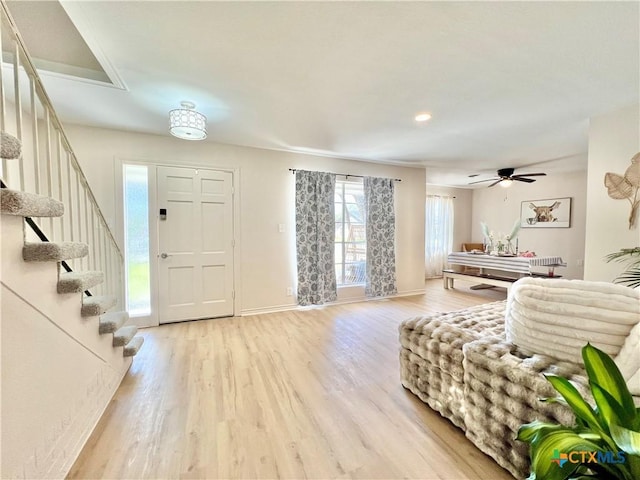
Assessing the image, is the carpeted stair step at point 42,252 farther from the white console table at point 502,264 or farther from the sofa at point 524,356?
the white console table at point 502,264

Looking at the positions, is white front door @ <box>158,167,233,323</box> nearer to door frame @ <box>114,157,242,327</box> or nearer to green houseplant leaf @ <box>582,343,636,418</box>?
door frame @ <box>114,157,242,327</box>

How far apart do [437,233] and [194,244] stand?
6.12 m

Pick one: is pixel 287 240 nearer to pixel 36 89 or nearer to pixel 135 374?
pixel 135 374

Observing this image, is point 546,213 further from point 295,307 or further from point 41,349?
point 41,349

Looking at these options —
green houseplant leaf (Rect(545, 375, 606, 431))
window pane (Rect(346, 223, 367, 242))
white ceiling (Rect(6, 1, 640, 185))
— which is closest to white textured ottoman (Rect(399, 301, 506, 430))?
green houseplant leaf (Rect(545, 375, 606, 431))

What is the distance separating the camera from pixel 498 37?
1.69 m

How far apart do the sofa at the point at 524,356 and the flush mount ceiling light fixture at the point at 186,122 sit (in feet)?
8.76

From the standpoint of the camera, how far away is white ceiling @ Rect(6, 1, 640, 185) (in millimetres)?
1519

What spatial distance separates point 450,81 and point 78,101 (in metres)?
3.41

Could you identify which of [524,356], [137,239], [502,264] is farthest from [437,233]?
[137,239]

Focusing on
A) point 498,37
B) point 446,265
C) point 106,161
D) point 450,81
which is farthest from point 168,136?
point 446,265

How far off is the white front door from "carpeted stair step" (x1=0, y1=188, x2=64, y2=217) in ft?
7.44

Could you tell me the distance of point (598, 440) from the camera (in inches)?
33.4

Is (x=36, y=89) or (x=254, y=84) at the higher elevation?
(x=254, y=84)
